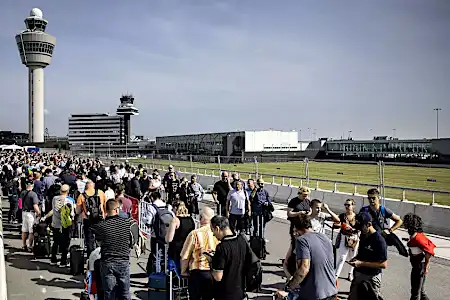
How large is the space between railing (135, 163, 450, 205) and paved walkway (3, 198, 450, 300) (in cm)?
393

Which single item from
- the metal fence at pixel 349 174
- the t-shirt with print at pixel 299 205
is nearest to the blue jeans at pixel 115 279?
the t-shirt with print at pixel 299 205

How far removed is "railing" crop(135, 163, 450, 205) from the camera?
47.8ft

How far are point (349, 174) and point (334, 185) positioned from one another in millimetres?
2444

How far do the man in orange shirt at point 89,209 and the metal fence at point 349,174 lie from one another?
28.5 ft

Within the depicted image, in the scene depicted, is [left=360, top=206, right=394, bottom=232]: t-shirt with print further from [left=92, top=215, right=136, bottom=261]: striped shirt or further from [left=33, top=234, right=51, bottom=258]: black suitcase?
[left=33, top=234, right=51, bottom=258]: black suitcase

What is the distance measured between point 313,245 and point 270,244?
758 cm

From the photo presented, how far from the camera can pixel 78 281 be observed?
351 inches

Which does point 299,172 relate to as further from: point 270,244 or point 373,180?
point 270,244

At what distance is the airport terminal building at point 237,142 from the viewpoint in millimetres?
84812

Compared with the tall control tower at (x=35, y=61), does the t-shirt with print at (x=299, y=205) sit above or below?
below

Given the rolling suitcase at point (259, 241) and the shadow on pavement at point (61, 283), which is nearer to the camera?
the shadow on pavement at point (61, 283)

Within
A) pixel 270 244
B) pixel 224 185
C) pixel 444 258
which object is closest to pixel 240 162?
pixel 224 185

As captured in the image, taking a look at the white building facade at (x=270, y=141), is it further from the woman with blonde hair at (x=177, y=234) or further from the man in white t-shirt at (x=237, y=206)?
the woman with blonde hair at (x=177, y=234)

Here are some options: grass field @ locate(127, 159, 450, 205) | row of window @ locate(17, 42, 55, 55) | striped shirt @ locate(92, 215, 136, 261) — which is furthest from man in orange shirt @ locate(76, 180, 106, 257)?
row of window @ locate(17, 42, 55, 55)
